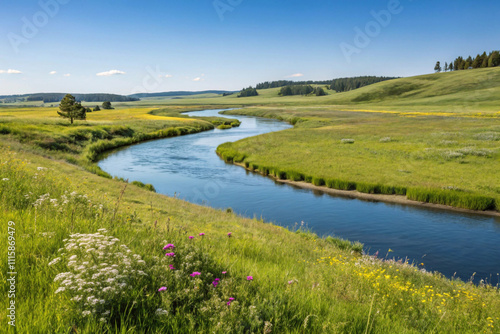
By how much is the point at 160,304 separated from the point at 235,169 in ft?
109

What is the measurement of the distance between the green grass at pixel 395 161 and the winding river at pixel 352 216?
7.13ft

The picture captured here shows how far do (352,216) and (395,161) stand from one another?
51.4 ft

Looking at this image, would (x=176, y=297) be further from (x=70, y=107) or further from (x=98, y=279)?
(x=70, y=107)

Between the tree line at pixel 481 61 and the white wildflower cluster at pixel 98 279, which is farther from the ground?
the tree line at pixel 481 61

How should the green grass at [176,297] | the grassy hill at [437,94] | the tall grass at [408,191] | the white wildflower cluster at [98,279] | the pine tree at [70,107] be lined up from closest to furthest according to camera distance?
the white wildflower cluster at [98,279]
the green grass at [176,297]
the tall grass at [408,191]
the pine tree at [70,107]
the grassy hill at [437,94]

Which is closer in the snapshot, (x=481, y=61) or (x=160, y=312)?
(x=160, y=312)

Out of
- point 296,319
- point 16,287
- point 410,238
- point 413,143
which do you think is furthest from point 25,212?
point 413,143

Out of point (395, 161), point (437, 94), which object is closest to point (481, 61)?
point (437, 94)

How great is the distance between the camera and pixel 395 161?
34062 mm

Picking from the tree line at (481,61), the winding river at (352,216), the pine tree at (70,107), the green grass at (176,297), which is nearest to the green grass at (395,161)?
the winding river at (352,216)

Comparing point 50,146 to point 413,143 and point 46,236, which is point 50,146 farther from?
point 413,143

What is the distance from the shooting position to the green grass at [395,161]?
24562mm

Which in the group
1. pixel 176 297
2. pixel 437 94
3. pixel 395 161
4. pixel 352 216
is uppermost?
pixel 437 94

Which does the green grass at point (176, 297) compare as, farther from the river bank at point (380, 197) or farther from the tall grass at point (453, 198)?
the tall grass at point (453, 198)
